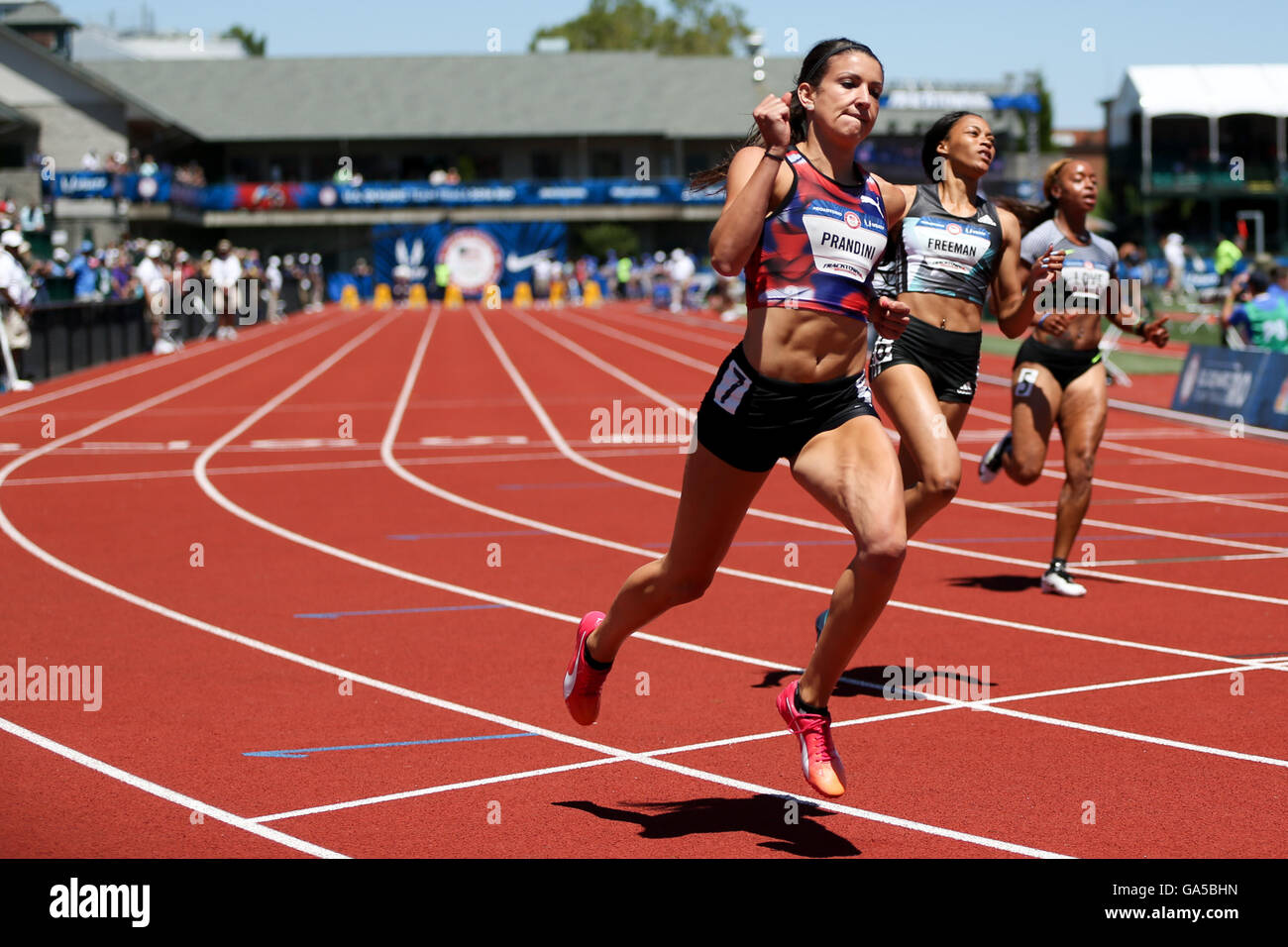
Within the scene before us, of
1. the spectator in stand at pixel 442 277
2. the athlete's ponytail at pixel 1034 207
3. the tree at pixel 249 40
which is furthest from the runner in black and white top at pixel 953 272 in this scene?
the tree at pixel 249 40

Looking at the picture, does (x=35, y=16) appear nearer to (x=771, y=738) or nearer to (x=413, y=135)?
(x=413, y=135)

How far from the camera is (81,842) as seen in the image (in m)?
4.93

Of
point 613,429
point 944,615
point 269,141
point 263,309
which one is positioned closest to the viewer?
point 944,615

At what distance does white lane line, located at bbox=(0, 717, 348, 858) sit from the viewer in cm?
488

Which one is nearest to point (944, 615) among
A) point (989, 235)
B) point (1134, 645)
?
point (1134, 645)

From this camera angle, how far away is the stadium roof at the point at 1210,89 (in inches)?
2454

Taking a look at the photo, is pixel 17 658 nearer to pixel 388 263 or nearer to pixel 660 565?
pixel 660 565

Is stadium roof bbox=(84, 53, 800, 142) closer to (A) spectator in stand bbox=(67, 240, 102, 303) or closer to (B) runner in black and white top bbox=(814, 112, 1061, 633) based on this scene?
(A) spectator in stand bbox=(67, 240, 102, 303)

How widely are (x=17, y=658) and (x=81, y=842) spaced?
297 centimetres

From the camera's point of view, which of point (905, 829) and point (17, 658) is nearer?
point (905, 829)

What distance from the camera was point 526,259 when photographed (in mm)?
67000

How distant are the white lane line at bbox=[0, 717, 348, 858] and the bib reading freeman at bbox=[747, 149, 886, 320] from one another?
2.20 m

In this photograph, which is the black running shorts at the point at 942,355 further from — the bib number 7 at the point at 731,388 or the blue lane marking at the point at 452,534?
the blue lane marking at the point at 452,534

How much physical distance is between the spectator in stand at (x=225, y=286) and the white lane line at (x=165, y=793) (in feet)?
102
